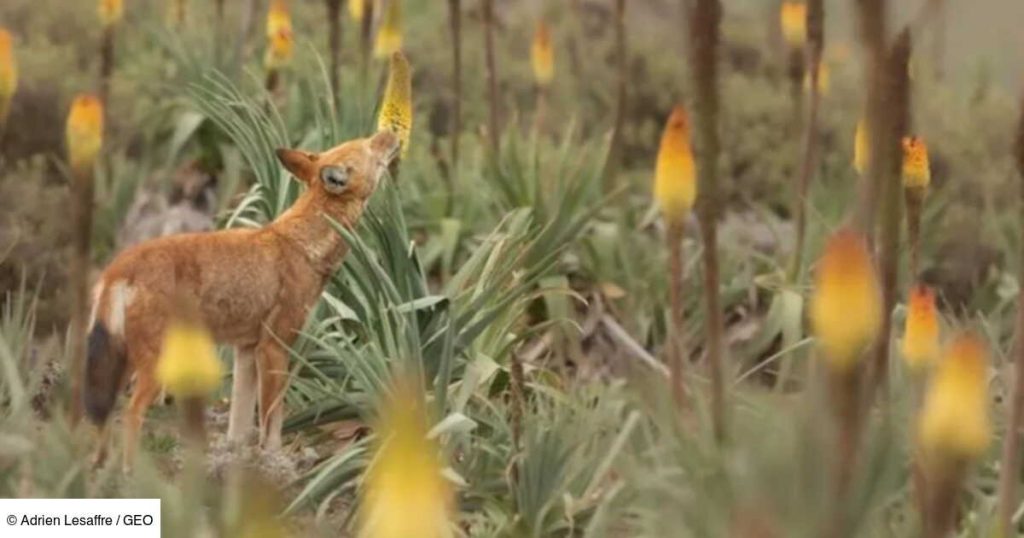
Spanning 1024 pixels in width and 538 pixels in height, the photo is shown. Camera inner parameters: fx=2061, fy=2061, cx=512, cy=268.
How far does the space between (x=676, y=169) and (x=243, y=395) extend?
139 centimetres

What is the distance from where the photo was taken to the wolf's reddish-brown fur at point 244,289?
4.12 meters

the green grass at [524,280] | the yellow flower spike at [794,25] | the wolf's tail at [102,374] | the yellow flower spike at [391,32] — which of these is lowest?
the green grass at [524,280]

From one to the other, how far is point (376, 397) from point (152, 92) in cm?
521

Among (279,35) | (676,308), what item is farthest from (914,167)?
(279,35)

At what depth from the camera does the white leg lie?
4504 mm

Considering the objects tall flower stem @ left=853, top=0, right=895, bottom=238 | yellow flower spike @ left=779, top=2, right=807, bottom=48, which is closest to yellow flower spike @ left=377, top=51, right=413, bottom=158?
tall flower stem @ left=853, top=0, right=895, bottom=238

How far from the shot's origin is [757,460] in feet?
10.6

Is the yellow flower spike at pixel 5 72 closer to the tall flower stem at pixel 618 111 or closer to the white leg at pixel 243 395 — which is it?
the white leg at pixel 243 395

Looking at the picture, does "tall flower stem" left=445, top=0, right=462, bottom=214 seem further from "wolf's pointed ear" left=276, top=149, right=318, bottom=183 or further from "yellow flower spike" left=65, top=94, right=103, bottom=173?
"yellow flower spike" left=65, top=94, right=103, bottom=173

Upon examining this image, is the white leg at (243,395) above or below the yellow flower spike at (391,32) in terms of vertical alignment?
below

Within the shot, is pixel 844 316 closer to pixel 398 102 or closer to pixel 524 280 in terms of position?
pixel 398 102

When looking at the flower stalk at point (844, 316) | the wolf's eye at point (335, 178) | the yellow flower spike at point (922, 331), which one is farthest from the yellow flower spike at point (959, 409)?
the wolf's eye at point (335, 178)

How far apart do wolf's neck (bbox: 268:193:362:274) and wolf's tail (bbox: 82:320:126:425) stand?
605mm

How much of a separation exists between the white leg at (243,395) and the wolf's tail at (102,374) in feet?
1.48
